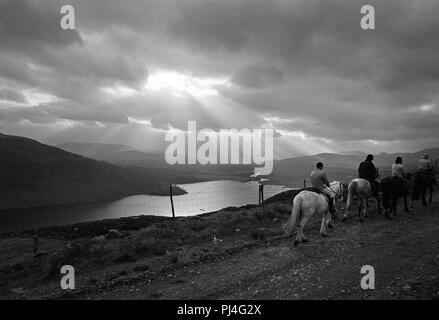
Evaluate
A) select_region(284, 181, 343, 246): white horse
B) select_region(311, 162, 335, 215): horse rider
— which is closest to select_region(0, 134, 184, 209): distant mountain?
select_region(284, 181, 343, 246): white horse

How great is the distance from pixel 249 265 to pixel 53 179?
153 m

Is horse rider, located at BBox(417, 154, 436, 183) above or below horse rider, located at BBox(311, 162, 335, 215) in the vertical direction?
above

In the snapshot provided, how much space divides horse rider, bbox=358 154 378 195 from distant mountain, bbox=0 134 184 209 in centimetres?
13786

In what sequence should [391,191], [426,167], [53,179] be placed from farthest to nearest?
[53,179], [426,167], [391,191]

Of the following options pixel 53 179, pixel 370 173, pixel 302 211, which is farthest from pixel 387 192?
pixel 53 179

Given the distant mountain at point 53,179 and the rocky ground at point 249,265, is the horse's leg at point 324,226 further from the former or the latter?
the distant mountain at point 53,179

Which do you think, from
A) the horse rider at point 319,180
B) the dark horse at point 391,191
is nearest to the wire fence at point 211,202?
the dark horse at point 391,191

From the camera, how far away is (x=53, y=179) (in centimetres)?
13550

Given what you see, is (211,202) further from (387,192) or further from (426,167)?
(387,192)

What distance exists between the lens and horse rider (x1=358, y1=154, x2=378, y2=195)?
16.4m

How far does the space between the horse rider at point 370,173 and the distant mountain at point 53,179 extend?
137860 millimetres

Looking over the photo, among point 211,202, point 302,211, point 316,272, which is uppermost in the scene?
point 302,211

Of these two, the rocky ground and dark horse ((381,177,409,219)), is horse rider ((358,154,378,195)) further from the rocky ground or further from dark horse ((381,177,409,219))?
the rocky ground

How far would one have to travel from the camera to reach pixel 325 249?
10.4m
